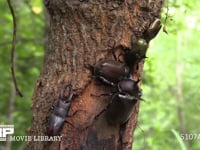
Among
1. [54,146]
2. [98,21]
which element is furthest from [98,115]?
[98,21]

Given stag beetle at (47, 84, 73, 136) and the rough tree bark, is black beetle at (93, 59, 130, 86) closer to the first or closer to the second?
the rough tree bark

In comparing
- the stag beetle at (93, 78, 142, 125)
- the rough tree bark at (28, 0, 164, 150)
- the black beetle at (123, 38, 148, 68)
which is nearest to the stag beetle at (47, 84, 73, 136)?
the rough tree bark at (28, 0, 164, 150)

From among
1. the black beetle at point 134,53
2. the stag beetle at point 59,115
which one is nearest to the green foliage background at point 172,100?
the black beetle at point 134,53

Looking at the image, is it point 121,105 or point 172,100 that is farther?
point 172,100

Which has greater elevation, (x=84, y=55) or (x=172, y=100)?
(x=172, y=100)

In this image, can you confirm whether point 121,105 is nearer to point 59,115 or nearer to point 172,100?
point 59,115

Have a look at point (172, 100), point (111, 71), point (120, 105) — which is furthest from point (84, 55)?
point (172, 100)
